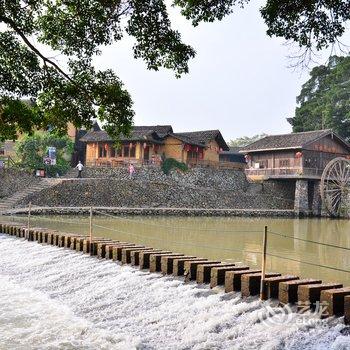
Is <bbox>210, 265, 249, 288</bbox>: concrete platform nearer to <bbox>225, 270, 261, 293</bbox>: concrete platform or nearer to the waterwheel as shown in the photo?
<bbox>225, 270, 261, 293</bbox>: concrete platform

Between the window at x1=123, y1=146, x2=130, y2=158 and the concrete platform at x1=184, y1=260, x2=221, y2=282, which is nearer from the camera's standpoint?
the concrete platform at x1=184, y1=260, x2=221, y2=282

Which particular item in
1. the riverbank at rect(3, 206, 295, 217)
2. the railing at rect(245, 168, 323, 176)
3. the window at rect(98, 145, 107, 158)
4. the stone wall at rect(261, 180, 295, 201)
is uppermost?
the window at rect(98, 145, 107, 158)

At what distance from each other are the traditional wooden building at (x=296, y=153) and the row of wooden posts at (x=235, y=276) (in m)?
31.5

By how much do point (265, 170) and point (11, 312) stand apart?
38.3m

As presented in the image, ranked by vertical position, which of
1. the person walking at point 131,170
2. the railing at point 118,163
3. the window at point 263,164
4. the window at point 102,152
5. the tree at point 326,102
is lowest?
the person walking at point 131,170

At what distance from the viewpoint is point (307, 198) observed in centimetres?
4209

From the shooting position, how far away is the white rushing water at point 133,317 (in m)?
6.12

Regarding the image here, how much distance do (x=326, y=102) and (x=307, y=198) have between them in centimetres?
1846

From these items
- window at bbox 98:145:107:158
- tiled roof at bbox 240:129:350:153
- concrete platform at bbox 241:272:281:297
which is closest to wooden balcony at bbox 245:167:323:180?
tiled roof at bbox 240:129:350:153

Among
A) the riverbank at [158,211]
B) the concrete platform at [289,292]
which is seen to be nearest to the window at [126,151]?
the riverbank at [158,211]

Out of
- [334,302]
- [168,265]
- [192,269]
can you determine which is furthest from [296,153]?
[334,302]

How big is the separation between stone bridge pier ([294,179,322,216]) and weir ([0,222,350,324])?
31513 mm

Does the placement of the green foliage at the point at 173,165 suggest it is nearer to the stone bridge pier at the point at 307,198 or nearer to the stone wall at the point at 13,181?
the stone bridge pier at the point at 307,198

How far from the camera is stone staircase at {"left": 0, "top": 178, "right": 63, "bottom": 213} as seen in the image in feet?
104
